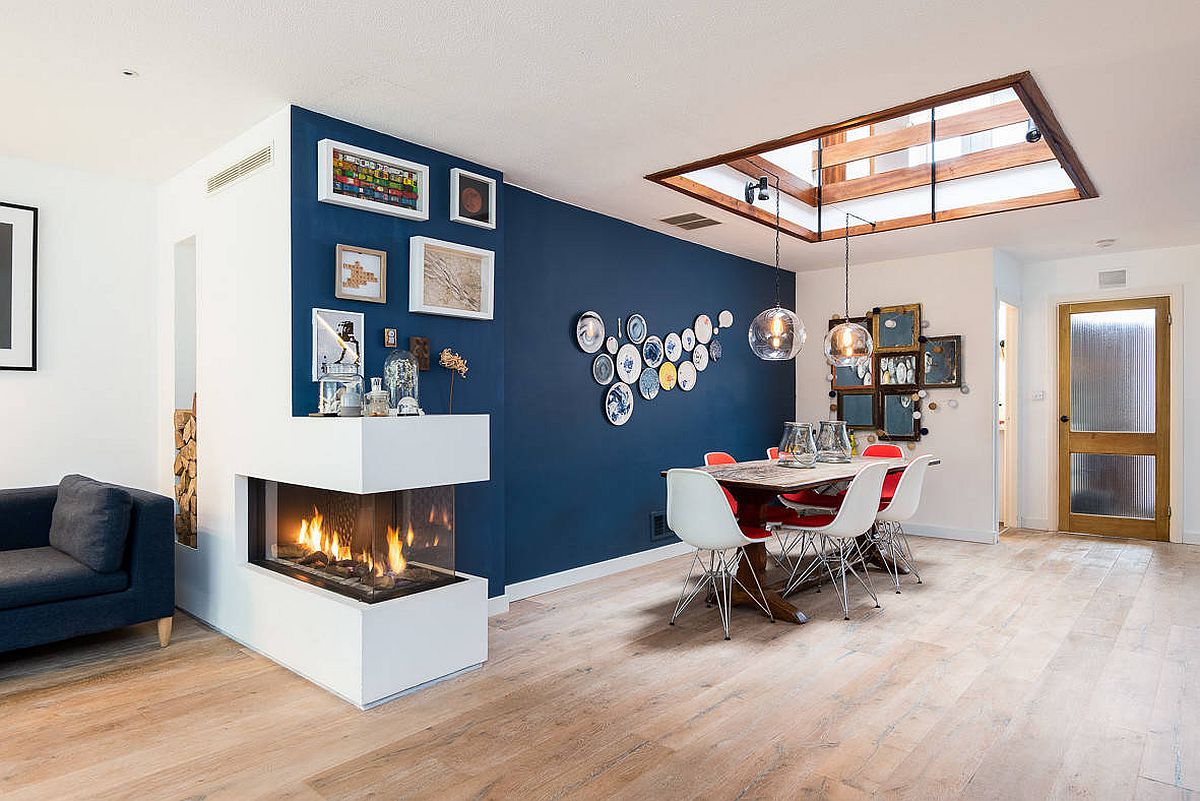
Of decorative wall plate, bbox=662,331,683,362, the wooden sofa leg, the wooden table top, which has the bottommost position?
the wooden sofa leg

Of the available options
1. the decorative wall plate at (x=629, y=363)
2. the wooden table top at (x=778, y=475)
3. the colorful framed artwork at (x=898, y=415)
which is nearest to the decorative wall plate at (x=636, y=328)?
the decorative wall plate at (x=629, y=363)

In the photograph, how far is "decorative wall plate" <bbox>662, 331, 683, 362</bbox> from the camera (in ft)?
19.1

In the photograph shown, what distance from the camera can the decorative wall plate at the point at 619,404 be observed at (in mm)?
5258

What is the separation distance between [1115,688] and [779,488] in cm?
165

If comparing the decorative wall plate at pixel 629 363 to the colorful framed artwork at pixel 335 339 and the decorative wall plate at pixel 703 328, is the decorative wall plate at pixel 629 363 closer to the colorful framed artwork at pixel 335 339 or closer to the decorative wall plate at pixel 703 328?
the decorative wall plate at pixel 703 328

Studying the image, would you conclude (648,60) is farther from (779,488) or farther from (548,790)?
(548,790)

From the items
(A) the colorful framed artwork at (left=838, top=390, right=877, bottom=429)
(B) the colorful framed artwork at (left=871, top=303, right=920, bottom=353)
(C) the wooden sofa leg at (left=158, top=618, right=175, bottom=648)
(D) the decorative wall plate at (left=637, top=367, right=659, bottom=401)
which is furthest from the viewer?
(A) the colorful framed artwork at (left=838, top=390, right=877, bottom=429)

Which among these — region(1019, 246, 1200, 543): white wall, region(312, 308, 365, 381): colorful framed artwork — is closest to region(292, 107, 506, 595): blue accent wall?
region(312, 308, 365, 381): colorful framed artwork

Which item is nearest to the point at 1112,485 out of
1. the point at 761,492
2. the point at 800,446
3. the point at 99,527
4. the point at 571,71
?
the point at 800,446

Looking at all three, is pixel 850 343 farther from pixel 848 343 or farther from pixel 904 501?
pixel 904 501

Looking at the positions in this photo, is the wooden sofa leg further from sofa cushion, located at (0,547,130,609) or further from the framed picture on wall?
the framed picture on wall

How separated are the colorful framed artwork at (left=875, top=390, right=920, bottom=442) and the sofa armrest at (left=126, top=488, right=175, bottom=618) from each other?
5.85 meters

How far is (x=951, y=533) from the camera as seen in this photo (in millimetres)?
6477

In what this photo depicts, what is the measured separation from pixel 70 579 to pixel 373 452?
1629 millimetres
